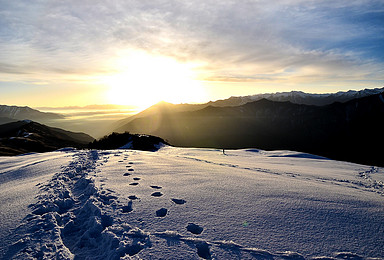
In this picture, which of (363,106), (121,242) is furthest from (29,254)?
(363,106)

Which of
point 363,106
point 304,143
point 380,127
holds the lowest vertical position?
point 304,143

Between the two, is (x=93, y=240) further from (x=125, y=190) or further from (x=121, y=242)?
(x=125, y=190)

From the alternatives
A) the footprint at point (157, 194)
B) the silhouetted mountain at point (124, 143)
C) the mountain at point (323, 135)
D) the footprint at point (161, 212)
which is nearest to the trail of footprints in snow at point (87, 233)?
the footprint at point (161, 212)

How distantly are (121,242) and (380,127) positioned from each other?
21641 centimetres

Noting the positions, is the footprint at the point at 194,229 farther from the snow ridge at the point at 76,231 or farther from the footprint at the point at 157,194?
the footprint at the point at 157,194

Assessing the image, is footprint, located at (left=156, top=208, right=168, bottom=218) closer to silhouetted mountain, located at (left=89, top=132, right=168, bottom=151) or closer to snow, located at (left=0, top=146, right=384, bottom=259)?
snow, located at (left=0, top=146, right=384, bottom=259)

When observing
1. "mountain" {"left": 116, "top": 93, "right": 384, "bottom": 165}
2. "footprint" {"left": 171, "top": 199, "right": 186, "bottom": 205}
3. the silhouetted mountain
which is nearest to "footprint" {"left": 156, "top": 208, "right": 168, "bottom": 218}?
"footprint" {"left": 171, "top": 199, "right": 186, "bottom": 205}

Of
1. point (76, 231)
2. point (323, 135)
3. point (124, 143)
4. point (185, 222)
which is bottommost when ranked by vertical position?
point (323, 135)

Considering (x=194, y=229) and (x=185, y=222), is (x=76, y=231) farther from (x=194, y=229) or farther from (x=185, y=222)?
(x=194, y=229)

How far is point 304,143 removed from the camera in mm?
163500

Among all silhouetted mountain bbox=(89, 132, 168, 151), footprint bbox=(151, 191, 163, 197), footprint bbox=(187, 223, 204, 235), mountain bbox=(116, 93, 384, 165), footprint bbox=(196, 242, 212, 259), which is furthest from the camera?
mountain bbox=(116, 93, 384, 165)

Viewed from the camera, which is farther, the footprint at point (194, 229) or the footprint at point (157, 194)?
the footprint at point (157, 194)

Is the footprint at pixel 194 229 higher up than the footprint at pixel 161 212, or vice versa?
the footprint at pixel 161 212

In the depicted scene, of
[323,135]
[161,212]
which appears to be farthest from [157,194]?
[323,135]
